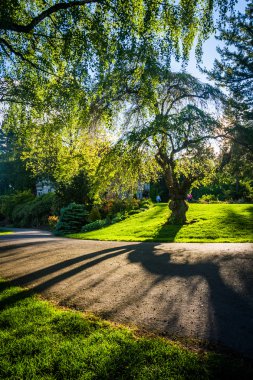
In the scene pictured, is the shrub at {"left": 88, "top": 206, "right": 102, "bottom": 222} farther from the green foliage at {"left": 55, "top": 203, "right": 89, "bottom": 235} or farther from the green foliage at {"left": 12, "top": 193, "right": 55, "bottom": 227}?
the green foliage at {"left": 12, "top": 193, "right": 55, "bottom": 227}

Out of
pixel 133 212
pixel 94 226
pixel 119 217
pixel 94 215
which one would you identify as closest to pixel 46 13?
pixel 94 226

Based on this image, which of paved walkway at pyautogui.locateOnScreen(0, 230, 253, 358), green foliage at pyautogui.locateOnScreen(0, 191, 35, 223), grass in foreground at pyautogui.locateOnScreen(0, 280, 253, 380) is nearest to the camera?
grass in foreground at pyautogui.locateOnScreen(0, 280, 253, 380)

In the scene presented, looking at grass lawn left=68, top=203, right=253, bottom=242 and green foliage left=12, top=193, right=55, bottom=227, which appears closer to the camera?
grass lawn left=68, top=203, right=253, bottom=242

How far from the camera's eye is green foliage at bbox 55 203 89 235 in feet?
72.9

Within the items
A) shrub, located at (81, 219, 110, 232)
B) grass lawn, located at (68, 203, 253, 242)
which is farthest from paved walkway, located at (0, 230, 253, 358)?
shrub, located at (81, 219, 110, 232)

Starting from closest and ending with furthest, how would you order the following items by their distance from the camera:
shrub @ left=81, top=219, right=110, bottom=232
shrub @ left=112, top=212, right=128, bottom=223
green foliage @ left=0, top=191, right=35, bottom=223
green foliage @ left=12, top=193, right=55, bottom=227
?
shrub @ left=81, top=219, right=110, bottom=232 < shrub @ left=112, top=212, right=128, bottom=223 < green foliage @ left=12, top=193, right=55, bottom=227 < green foliage @ left=0, top=191, right=35, bottom=223

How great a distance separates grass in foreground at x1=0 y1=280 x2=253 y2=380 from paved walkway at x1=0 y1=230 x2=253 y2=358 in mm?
427

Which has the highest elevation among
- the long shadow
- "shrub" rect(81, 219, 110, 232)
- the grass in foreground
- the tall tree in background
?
the tall tree in background

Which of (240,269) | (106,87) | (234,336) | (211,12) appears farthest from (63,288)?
(211,12)

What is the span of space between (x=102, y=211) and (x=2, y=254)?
15.7 m

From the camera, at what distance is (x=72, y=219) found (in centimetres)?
2283

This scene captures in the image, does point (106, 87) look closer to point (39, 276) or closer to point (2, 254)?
point (39, 276)

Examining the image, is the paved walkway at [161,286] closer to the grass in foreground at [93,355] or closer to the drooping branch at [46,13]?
the grass in foreground at [93,355]

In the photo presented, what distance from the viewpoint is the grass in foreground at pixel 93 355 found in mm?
2629
